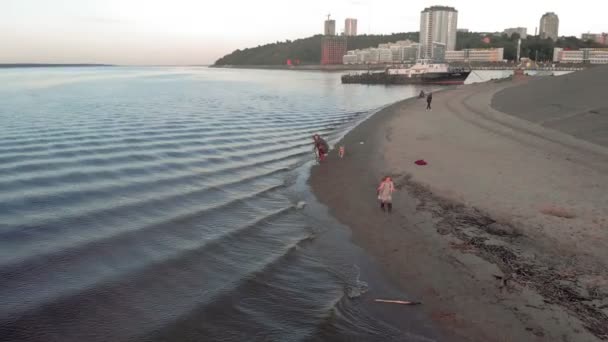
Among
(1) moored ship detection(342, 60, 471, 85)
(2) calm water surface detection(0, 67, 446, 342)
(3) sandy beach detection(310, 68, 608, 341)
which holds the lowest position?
(2) calm water surface detection(0, 67, 446, 342)

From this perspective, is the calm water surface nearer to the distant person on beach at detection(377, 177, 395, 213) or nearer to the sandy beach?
the sandy beach

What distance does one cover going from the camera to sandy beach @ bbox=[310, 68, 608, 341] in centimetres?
702

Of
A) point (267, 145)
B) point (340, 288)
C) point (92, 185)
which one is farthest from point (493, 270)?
point (267, 145)

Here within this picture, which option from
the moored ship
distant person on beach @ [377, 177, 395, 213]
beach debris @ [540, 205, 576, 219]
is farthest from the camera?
the moored ship

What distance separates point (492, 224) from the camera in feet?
34.1

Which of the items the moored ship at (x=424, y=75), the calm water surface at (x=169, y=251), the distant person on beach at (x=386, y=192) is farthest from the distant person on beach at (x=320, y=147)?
the moored ship at (x=424, y=75)

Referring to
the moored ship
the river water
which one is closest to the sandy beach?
the river water

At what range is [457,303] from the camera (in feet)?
24.5

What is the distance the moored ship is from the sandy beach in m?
73.5

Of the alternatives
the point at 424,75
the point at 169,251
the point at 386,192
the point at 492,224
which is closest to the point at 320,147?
the point at 386,192

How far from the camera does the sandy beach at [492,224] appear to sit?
7016mm

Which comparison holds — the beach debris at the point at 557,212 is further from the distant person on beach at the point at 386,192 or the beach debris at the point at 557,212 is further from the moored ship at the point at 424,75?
the moored ship at the point at 424,75

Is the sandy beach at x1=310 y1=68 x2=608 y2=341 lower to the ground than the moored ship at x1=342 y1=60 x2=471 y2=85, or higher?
lower

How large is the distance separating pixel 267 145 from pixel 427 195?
1197 cm
